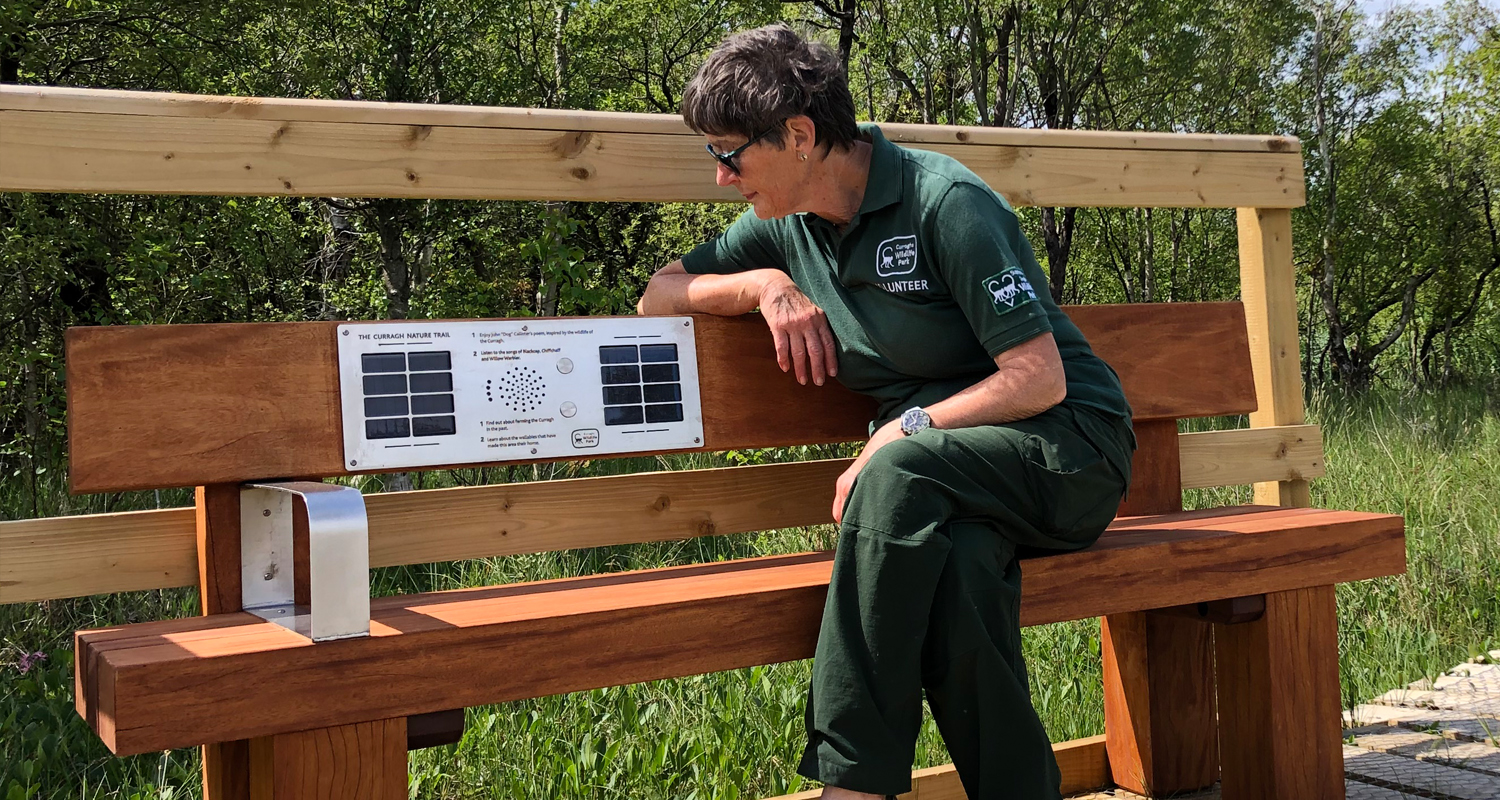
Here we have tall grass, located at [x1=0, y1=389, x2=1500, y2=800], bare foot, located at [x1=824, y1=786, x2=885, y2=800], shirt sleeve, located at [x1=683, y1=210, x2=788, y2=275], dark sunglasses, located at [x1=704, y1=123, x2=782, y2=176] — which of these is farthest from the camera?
tall grass, located at [x1=0, y1=389, x2=1500, y2=800]

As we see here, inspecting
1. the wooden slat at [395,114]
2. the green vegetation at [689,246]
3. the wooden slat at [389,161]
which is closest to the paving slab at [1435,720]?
the green vegetation at [689,246]

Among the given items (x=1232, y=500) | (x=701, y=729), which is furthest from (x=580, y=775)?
(x=1232, y=500)

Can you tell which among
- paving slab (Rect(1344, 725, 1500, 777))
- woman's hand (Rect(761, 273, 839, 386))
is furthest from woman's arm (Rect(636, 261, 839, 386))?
paving slab (Rect(1344, 725, 1500, 777))

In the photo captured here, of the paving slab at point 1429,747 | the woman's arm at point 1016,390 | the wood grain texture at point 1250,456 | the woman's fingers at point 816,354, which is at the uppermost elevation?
the woman's fingers at point 816,354

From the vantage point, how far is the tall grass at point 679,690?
9.25ft

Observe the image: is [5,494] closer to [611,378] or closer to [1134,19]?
[611,378]

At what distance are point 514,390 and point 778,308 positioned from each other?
0.49m

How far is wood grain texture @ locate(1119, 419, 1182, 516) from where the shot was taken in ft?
9.38

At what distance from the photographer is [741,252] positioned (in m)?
2.49

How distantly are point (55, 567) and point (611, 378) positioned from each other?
3.08 ft

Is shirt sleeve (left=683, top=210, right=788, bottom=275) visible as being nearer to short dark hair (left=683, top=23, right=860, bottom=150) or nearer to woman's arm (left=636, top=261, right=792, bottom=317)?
woman's arm (left=636, top=261, right=792, bottom=317)

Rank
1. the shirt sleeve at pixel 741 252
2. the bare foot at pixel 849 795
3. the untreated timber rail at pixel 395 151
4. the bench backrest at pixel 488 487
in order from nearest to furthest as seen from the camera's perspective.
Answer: the bare foot at pixel 849 795, the bench backrest at pixel 488 487, the untreated timber rail at pixel 395 151, the shirt sleeve at pixel 741 252

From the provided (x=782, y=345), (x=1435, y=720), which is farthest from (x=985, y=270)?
(x=1435, y=720)

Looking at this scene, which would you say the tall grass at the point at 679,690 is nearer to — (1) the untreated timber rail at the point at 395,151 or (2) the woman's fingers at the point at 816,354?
(2) the woman's fingers at the point at 816,354
